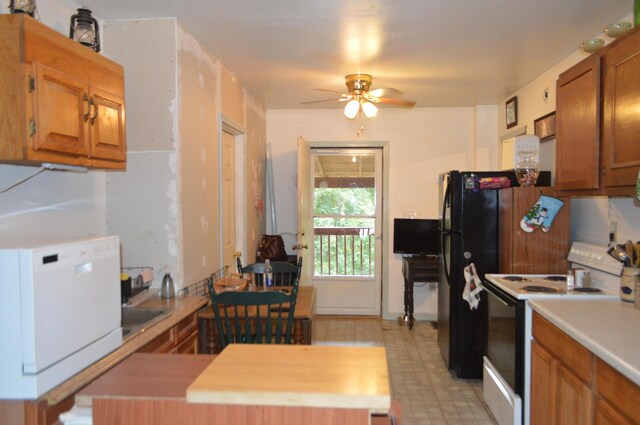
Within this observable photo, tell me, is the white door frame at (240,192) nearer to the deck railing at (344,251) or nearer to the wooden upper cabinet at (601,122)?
the deck railing at (344,251)

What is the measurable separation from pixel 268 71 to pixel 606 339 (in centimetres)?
298

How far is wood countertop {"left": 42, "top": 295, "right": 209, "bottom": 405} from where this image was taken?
1386 millimetres

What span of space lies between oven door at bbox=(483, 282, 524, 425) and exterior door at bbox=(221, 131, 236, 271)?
6.66 ft

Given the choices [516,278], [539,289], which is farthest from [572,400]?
[516,278]

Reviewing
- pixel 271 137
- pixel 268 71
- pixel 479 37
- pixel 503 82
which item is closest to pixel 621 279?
pixel 479 37

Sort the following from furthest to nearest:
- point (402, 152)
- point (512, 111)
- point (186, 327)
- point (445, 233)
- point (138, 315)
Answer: point (402, 152) < point (512, 111) < point (445, 233) < point (186, 327) < point (138, 315)

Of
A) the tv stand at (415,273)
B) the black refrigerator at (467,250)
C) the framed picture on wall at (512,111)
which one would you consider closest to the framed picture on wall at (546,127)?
the black refrigerator at (467,250)

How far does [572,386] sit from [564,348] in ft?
0.51

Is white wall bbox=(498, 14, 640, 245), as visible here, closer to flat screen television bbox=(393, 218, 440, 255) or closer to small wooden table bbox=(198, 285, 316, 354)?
flat screen television bbox=(393, 218, 440, 255)

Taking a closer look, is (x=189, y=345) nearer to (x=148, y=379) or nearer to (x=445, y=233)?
(x=148, y=379)

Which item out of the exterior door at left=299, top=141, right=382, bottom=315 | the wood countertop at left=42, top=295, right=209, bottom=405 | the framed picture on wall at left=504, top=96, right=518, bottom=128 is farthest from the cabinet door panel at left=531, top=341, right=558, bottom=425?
the exterior door at left=299, top=141, right=382, bottom=315

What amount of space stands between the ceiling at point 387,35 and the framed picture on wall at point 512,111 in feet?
0.72

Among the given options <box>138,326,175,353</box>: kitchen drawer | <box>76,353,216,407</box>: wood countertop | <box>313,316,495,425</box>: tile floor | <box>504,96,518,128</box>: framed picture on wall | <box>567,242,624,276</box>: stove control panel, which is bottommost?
<box>313,316,495,425</box>: tile floor

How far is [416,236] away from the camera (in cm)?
483
